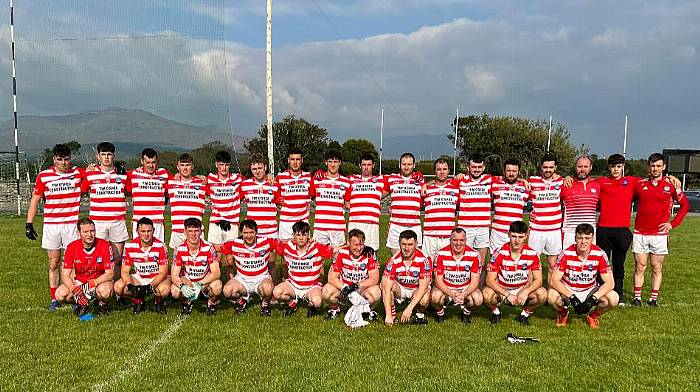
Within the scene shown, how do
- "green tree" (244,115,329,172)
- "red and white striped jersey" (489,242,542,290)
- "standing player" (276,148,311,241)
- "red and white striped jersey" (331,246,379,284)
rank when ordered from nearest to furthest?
"red and white striped jersey" (489,242,542,290), "red and white striped jersey" (331,246,379,284), "standing player" (276,148,311,241), "green tree" (244,115,329,172)

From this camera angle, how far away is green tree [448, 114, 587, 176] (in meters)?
34.1

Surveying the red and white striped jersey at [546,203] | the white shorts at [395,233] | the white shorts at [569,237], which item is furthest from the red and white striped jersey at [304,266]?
the white shorts at [569,237]

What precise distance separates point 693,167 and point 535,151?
13412 mm

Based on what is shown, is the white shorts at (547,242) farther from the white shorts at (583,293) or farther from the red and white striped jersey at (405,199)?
the red and white striped jersey at (405,199)

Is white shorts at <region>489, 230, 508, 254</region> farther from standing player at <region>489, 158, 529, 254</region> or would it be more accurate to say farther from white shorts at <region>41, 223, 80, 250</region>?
white shorts at <region>41, 223, 80, 250</region>

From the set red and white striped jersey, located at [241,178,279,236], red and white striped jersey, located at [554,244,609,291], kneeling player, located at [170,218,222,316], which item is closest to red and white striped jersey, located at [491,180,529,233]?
red and white striped jersey, located at [554,244,609,291]

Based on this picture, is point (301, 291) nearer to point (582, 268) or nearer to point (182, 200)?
point (182, 200)

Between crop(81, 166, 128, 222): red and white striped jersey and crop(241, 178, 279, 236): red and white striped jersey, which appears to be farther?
crop(241, 178, 279, 236): red and white striped jersey

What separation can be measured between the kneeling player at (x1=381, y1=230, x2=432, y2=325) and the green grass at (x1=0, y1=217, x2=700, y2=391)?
0.72 ft

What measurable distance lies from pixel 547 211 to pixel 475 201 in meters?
0.81

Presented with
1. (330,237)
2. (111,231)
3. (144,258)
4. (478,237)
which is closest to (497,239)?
(478,237)

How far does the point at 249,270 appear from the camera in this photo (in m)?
5.56

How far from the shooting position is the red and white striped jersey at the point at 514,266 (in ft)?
17.2

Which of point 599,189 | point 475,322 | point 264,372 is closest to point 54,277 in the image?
point 264,372
